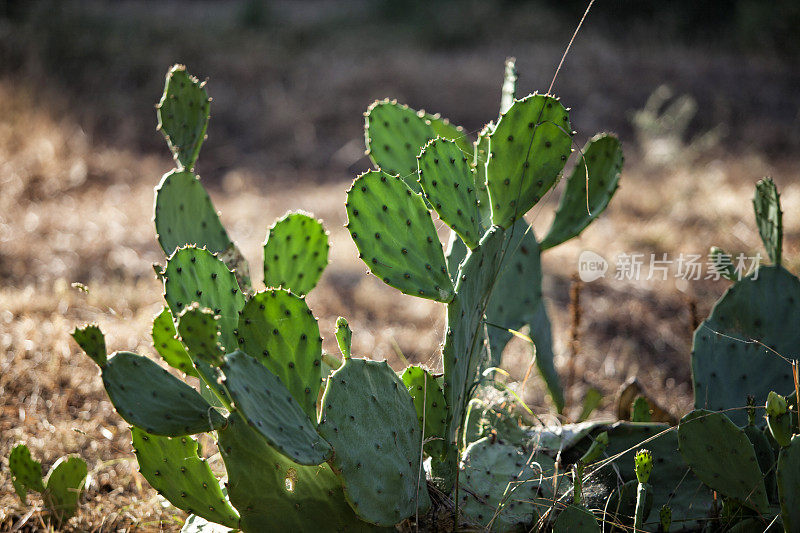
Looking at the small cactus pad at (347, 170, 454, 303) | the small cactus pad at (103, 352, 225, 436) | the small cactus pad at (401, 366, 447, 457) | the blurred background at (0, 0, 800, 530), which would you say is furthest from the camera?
the blurred background at (0, 0, 800, 530)

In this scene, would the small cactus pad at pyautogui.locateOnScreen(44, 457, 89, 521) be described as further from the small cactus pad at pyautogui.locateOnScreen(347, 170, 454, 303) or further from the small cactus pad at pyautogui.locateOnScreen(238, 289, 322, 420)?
the small cactus pad at pyautogui.locateOnScreen(347, 170, 454, 303)

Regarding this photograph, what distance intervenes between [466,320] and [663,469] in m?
0.52

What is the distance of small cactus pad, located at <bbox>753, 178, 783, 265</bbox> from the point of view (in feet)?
4.73

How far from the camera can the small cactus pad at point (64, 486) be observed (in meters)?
1.36

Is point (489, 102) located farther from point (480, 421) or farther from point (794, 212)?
point (480, 421)

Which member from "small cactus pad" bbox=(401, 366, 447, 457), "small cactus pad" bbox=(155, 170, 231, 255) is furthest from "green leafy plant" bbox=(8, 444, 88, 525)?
"small cactus pad" bbox=(401, 366, 447, 457)

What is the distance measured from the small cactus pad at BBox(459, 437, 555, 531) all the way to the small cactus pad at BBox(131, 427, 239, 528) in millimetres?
397

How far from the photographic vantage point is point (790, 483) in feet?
3.27

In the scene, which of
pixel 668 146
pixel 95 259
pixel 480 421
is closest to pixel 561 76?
pixel 668 146

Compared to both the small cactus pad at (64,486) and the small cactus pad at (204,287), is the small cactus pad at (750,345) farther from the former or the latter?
the small cactus pad at (64,486)

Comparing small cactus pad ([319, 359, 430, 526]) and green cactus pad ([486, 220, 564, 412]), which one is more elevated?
green cactus pad ([486, 220, 564, 412])

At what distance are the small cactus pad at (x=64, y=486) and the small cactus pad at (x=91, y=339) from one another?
575 millimetres

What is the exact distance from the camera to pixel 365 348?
7.89ft

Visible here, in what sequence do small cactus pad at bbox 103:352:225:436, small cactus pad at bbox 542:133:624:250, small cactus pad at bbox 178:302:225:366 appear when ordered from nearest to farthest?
small cactus pad at bbox 178:302:225:366
small cactus pad at bbox 103:352:225:436
small cactus pad at bbox 542:133:624:250
